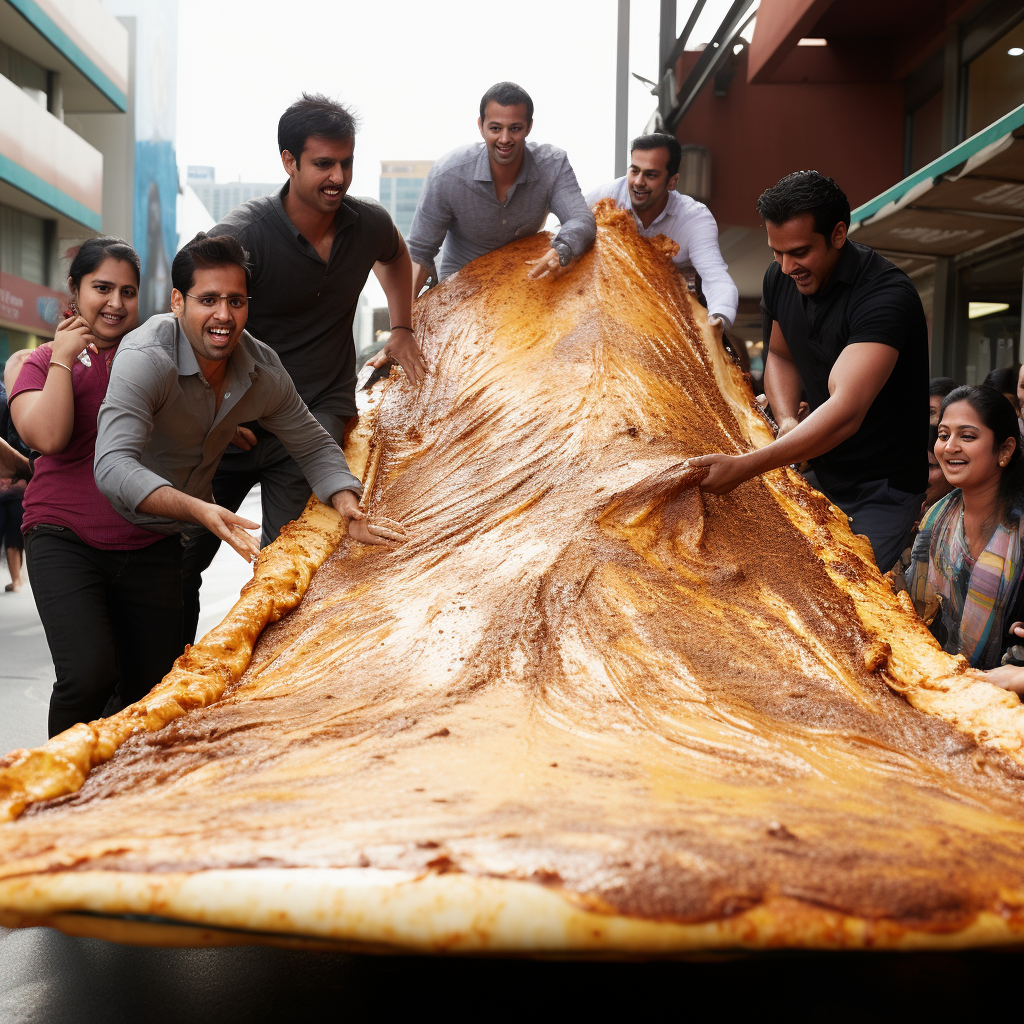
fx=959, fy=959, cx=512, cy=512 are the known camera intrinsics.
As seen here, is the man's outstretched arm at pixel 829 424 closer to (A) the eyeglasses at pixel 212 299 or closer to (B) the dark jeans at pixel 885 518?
(B) the dark jeans at pixel 885 518

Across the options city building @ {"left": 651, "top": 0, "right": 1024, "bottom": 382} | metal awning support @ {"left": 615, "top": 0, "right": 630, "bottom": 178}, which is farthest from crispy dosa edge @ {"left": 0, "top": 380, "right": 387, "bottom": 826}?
metal awning support @ {"left": 615, "top": 0, "right": 630, "bottom": 178}

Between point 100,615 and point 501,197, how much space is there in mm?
2325

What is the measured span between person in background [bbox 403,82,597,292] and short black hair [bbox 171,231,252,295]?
5.16ft

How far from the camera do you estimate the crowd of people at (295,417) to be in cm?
211

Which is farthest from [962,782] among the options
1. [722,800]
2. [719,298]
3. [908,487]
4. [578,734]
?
[719,298]

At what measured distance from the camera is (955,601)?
249 cm

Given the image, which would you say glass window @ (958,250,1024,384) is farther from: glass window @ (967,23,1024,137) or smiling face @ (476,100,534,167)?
smiling face @ (476,100,534,167)

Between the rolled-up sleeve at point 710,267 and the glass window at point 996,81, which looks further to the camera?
the glass window at point 996,81

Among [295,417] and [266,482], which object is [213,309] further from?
[266,482]

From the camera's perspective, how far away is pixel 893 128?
7.71 m

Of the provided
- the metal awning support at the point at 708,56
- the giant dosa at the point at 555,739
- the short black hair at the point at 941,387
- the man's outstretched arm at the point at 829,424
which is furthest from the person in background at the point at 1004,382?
the metal awning support at the point at 708,56

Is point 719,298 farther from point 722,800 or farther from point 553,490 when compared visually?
point 722,800

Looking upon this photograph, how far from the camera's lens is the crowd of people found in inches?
82.9

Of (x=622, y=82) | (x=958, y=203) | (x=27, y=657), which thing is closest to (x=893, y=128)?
(x=958, y=203)
